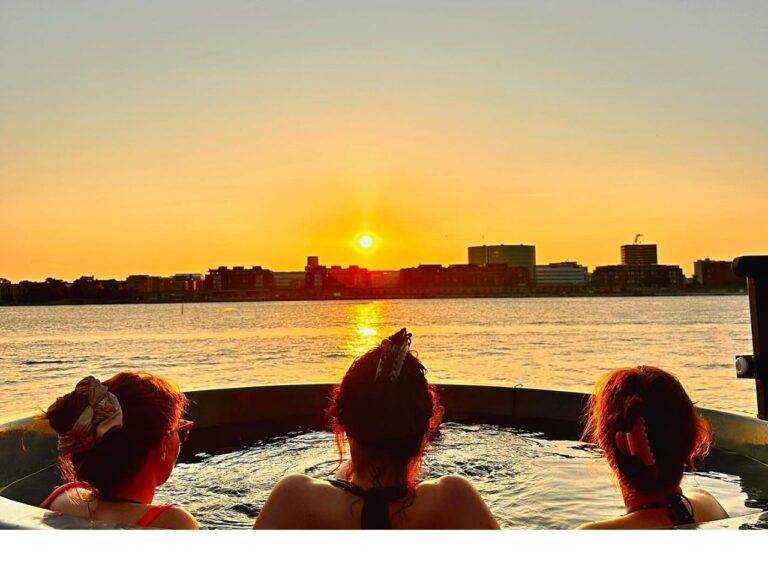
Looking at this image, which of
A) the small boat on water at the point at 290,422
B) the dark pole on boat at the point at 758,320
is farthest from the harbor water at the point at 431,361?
the dark pole on boat at the point at 758,320

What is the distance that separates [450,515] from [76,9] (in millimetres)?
3448

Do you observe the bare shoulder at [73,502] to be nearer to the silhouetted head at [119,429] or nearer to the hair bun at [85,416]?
the silhouetted head at [119,429]

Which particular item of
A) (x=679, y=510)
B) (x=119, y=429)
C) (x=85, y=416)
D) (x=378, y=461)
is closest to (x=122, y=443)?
(x=119, y=429)

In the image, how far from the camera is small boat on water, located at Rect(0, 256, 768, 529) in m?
4.66

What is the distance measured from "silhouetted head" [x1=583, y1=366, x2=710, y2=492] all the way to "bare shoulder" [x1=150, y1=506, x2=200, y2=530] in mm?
1131

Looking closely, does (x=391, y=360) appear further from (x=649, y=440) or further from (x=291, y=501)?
(x=649, y=440)

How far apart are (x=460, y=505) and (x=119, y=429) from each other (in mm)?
912

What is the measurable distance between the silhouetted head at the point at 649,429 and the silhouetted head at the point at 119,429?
1168mm

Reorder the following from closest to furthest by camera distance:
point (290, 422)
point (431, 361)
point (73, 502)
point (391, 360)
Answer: point (391, 360), point (73, 502), point (290, 422), point (431, 361)

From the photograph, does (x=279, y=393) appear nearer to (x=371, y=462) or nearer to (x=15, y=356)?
(x=371, y=462)

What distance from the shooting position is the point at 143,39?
13.6 ft

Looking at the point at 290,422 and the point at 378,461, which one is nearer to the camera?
the point at 378,461

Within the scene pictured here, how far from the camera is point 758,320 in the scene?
1795 mm
